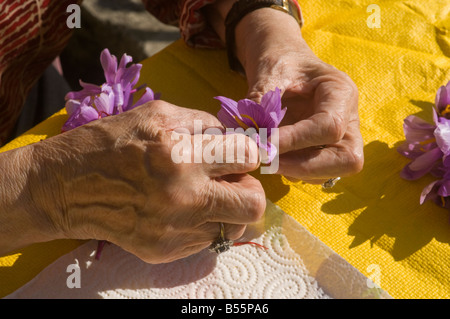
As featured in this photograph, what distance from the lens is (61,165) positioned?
814mm

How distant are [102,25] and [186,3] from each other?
1.17 metres

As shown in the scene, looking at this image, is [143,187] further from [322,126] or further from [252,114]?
[322,126]

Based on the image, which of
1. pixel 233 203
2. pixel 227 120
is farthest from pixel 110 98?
pixel 233 203

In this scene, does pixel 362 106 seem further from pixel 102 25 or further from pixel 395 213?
pixel 102 25

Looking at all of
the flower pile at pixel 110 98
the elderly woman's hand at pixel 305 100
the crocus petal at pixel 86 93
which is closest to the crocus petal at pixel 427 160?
the elderly woman's hand at pixel 305 100

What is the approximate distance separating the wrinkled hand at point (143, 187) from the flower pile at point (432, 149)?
39 centimetres

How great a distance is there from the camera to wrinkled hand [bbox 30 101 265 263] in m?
0.77

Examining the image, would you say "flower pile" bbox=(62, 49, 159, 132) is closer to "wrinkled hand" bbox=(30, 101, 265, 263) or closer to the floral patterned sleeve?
"wrinkled hand" bbox=(30, 101, 265, 263)

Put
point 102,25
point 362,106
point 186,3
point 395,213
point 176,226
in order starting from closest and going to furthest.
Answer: point 176,226
point 395,213
point 362,106
point 186,3
point 102,25

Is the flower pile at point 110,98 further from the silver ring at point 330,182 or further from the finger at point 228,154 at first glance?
the silver ring at point 330,182

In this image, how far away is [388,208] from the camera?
99 cm

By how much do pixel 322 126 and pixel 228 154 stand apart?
0.69 ft

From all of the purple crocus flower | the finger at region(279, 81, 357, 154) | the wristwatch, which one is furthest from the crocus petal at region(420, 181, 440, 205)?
the wristwatch
